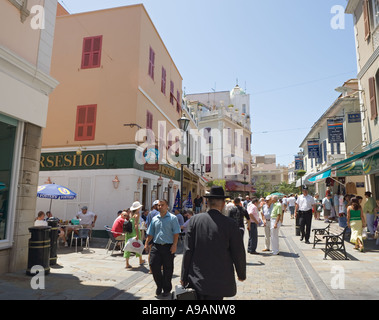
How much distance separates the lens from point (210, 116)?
36812 millimetres

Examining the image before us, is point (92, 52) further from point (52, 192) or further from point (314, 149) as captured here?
point (314, 149)

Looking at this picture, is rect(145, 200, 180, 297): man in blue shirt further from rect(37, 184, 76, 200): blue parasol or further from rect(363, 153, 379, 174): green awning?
rect(363, 153, 379, 174): green awning

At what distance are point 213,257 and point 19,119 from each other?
6.38 meters

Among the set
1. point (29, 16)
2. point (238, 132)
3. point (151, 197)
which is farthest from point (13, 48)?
point (238, 132)

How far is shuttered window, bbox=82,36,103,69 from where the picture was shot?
573 inches

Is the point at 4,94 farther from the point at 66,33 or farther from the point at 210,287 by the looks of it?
the point at 66,33

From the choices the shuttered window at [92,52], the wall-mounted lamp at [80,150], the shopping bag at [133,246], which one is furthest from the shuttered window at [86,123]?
the shopping bag at [133,246]

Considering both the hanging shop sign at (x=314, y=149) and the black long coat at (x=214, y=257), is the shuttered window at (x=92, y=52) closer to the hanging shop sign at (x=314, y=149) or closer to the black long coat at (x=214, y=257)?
the black long coat at (x=214, y=257)

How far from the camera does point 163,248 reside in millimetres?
5355

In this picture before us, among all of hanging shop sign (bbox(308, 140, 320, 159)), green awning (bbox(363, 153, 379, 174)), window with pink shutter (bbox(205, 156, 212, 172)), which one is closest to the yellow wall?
green awning (bbox(363, 153, 379, 174))

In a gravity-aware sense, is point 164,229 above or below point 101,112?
below

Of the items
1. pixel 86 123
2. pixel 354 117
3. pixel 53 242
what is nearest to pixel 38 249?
pixel 53 242

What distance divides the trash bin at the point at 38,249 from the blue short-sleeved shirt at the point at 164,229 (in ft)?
8.97

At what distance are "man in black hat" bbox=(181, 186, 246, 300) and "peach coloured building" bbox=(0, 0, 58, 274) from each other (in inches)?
217
